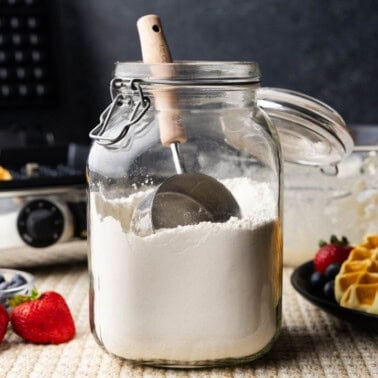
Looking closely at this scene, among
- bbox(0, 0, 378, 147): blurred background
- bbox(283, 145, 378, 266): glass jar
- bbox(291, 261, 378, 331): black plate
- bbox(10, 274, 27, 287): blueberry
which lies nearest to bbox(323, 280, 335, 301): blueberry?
bbox(291, 261, 378, 331): black plate

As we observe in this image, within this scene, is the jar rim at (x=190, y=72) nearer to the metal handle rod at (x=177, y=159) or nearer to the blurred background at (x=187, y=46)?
the metal handle rod at (x=177, y=159)

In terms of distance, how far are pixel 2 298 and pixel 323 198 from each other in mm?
508

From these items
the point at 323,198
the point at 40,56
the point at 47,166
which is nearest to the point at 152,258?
the point at 323,198

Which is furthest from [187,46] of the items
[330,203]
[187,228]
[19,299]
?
[187,228]

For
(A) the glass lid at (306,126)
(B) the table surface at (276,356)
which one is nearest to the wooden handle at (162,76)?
(A) the glass lid at (306,126)

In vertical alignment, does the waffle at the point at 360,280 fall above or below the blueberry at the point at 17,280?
above

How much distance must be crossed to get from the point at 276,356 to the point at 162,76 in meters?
0.31

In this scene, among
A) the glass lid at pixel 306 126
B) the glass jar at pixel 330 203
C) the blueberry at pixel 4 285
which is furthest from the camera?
the glass jar at pixel 330 203

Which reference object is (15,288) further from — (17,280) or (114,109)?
(114,109)

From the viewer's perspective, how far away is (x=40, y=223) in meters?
1.24

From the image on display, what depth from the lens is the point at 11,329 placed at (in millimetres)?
978

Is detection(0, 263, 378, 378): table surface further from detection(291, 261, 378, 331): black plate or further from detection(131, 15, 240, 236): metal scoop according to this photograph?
detection(131, 15, 240, 236): metal scoop

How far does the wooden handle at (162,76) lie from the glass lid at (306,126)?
12 centimetres

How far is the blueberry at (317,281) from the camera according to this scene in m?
1.01
